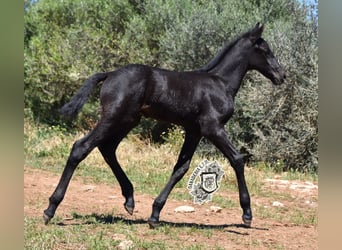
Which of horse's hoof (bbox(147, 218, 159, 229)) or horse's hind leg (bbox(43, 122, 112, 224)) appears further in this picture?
horse's hoof (bbox(147, 218, 159, 229))

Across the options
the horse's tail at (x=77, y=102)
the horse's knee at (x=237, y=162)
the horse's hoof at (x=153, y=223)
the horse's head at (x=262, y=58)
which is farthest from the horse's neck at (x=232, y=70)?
the horse's hoof at (x=153, y=223)

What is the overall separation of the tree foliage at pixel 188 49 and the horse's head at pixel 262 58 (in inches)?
63.7

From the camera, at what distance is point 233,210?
416cm

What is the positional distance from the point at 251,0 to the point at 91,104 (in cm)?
279

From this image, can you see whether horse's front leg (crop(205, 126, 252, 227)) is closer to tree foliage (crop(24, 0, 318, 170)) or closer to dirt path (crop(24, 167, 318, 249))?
dirt path (crop(24, 167, 318, 249))

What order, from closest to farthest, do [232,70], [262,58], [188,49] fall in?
1. [232,70]
2. [262,58]
3. [188,49]

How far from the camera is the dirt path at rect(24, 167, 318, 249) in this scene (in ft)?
11.7

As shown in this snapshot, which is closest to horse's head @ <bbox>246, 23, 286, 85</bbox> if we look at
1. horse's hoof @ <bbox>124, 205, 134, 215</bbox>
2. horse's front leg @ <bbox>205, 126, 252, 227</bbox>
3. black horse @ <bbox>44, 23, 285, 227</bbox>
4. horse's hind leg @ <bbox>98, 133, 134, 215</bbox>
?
black horse @ <bbox>44, 23, 285, 227</bbox>

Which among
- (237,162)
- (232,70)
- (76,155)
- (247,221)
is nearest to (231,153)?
(237,162)

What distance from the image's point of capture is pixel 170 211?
13.3 ft

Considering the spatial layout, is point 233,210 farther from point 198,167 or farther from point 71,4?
point 71,4

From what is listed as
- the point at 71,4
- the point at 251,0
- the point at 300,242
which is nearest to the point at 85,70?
the point at 71,4

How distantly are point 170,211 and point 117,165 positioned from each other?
0.69m

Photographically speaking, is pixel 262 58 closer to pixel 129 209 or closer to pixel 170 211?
pixel 170 211
